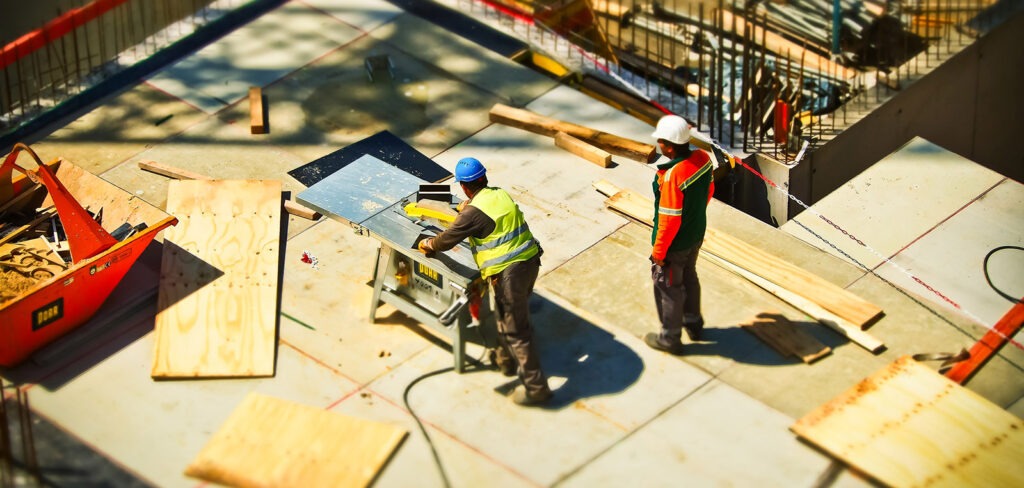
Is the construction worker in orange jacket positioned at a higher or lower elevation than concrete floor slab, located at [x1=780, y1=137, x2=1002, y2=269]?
higher

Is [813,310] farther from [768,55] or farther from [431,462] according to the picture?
[768,55]

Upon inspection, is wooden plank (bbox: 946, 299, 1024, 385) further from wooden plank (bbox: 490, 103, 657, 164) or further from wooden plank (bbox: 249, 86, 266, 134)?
wooden plank (bbox: 249, 86, 266, 134)

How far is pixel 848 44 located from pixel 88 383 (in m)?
10.8

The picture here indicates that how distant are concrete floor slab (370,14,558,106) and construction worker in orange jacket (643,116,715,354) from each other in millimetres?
4697

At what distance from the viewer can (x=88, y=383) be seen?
9594mm

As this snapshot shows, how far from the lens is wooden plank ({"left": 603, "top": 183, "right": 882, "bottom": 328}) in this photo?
10.3 meters

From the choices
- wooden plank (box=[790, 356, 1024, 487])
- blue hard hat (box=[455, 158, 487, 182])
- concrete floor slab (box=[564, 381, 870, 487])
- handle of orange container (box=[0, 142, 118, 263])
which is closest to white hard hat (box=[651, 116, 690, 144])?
blue hard hat (box=[455, 158, 487, 182])

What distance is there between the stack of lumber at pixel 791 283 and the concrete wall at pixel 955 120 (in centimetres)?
205

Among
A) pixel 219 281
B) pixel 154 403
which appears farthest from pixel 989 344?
pixel 154 403

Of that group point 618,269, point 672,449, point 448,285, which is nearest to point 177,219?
point 448,285

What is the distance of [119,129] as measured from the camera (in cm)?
1314

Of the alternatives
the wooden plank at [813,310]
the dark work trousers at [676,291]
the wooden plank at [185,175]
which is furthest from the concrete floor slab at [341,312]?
the wooden plank at [813,310]

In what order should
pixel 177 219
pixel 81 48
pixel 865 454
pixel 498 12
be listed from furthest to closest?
1. pixel 81 48
2. pixel 498 12
3. pixel 177 219
4. pixel 865 454

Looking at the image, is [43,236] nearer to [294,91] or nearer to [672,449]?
[294,91]
